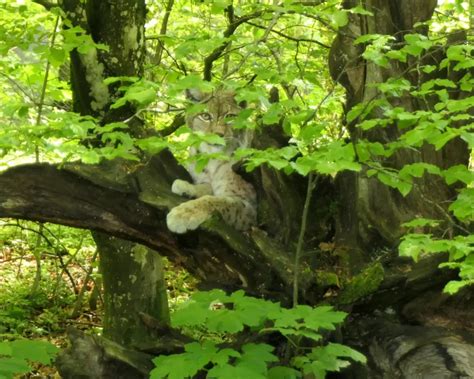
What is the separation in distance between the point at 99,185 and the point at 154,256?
101 cm

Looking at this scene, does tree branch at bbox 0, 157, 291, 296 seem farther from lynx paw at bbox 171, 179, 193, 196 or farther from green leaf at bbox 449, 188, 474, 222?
green leaf at bbox 449, 188, 474, 222

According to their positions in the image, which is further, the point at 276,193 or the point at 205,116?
the point at 205,116

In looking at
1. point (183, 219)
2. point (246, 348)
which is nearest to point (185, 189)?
point (183, 219)

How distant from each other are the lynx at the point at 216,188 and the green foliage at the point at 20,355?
1.08 m

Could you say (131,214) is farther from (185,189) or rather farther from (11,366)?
(11,366)

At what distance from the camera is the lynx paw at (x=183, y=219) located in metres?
3.07

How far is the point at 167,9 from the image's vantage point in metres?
6.14

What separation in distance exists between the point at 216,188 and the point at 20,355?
219cm

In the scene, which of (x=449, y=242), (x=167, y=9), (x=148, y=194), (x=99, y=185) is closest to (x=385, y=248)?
(x=449, y=242)

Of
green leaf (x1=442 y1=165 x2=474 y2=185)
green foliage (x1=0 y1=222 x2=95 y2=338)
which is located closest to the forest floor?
green foliage (x1=0 y1=222 x2=95 y2=338)

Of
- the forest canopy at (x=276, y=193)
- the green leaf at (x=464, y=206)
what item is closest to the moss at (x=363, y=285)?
the forest canopy at (x=276, y=193)

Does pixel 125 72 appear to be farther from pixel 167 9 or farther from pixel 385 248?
pixel 167 9

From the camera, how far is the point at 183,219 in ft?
10.2

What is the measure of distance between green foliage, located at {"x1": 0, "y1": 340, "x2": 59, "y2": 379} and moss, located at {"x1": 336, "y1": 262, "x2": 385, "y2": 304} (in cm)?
139
